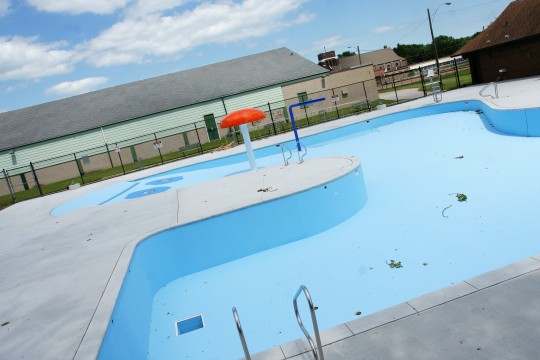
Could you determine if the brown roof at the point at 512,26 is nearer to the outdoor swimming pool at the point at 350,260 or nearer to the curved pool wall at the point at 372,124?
the curved pool wall at the point at 372,124

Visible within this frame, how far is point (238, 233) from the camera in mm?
7734

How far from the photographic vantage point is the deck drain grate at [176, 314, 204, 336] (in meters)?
5.63

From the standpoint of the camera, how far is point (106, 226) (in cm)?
897

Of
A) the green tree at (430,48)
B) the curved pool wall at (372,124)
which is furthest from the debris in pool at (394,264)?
the green tree at (430,48)

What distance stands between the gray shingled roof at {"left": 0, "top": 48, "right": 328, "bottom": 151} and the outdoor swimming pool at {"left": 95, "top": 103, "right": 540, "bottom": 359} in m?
25.6

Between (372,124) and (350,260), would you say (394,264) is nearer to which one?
(350,260)

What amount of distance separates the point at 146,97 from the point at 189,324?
3189cm

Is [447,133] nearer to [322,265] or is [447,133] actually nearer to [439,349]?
[322,265]

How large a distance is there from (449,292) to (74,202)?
49.3 ft

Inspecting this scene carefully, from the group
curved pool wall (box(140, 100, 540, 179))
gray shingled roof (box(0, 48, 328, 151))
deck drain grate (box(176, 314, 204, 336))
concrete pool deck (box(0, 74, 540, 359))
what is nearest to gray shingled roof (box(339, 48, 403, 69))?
gray shingled roof (box(0, 48, 328, 151))

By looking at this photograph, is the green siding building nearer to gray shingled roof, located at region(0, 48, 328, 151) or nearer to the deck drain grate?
gray shingled roof, located at region(0, 48, 328, 151)

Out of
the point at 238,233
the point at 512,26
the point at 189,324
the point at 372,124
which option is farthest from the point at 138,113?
the point at 189,324

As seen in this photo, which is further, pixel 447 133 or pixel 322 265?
pixel 447 133

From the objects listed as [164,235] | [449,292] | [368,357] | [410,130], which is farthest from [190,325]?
[410,130]
